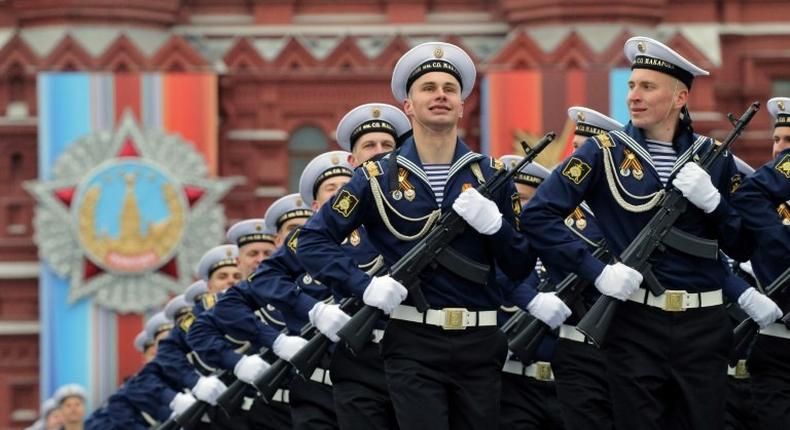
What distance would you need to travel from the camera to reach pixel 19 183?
3472 cm

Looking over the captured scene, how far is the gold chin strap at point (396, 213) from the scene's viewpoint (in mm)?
11180

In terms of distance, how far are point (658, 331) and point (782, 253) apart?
138cm

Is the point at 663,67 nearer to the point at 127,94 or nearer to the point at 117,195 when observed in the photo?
the point at 127,94

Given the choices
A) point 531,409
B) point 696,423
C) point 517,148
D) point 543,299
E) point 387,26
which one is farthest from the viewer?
point 387,26

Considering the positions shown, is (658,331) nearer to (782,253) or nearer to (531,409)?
(782,253)

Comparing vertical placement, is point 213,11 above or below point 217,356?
above

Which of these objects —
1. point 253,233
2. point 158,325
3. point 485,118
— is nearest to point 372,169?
Result: point 253,233

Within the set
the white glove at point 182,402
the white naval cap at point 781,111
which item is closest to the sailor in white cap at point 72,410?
the white glove at point 182,402

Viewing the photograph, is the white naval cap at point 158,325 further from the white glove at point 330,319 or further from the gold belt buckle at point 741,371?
the white glove at point 330,319

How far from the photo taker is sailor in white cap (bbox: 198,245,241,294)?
18094 millimetres

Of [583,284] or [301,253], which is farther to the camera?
[583,284]

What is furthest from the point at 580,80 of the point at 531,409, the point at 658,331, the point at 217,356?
the point at 658,331

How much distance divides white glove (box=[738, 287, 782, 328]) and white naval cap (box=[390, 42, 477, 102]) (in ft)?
5.58

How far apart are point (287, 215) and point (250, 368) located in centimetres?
105
